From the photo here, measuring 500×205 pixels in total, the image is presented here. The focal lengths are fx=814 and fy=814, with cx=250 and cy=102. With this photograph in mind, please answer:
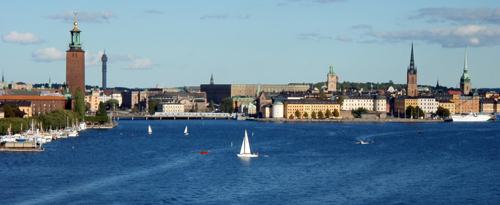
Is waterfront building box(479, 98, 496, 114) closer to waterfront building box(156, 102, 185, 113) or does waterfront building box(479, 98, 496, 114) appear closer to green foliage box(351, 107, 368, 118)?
green foliage box(351, 107, 368, 118)

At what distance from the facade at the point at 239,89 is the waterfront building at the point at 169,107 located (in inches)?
758

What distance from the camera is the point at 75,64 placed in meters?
76.2

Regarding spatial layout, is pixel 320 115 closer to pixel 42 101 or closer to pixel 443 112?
pixel 443 112

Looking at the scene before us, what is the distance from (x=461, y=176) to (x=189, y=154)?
1410cm

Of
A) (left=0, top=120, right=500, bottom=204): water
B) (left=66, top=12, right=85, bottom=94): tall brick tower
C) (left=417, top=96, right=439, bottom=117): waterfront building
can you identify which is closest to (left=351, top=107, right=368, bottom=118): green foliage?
(left=417, top=96, right=439, bottom=117): waterfront building

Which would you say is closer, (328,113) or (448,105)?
(328,113)

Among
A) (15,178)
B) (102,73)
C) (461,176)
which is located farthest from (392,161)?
(102,73)

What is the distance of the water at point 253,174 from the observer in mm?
26047

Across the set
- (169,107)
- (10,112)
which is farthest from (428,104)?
(10,112)

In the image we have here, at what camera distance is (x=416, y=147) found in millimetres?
46500

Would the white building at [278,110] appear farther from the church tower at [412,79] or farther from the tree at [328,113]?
the church tower at [412,79]

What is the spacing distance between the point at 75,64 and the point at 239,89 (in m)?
70.4

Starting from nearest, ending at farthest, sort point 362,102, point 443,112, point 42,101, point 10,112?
1. point 10,112
2. point 42,101
3. point 443,112
4. point 362,102

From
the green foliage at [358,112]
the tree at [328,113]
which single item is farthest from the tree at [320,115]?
the green foliage at [358,112]
